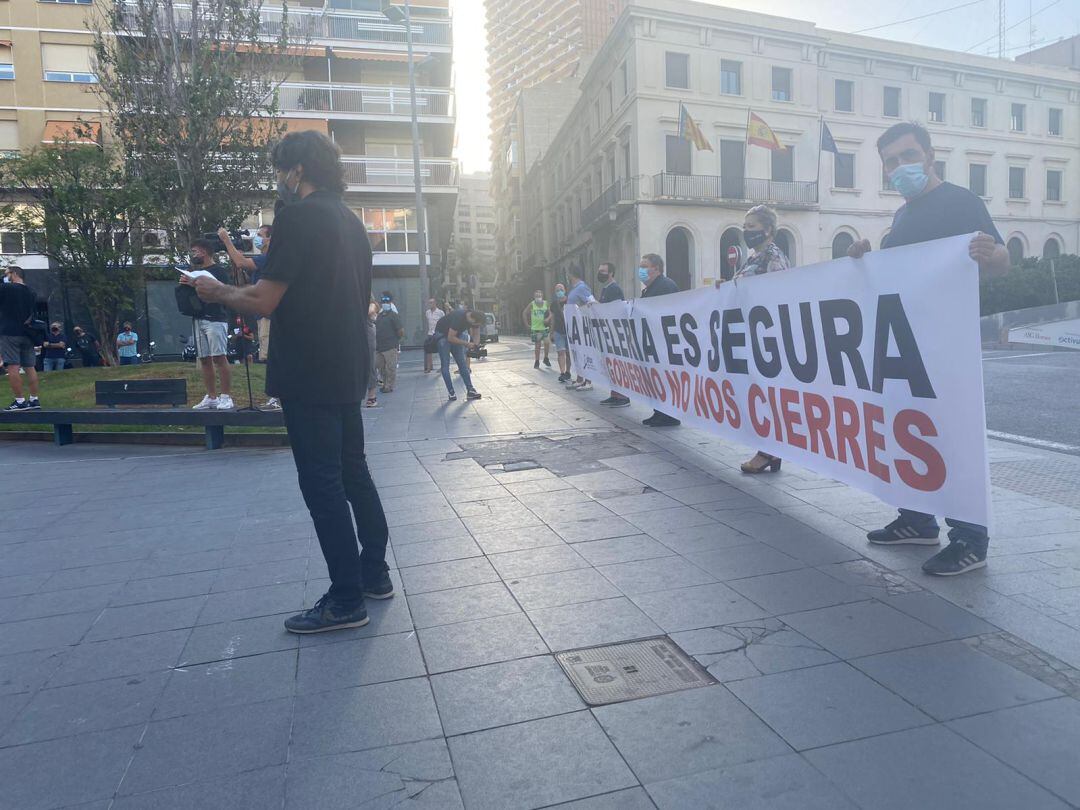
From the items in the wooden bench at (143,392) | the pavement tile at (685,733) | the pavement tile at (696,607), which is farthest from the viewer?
the wooden bench at (143,392)

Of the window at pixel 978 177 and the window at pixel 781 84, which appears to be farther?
the window at pixel 978 177

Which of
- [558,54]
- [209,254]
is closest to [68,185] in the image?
[209,254]

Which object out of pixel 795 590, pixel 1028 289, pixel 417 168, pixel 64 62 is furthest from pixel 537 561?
pixel 64 62

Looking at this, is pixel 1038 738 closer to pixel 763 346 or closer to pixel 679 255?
pixel 763 346

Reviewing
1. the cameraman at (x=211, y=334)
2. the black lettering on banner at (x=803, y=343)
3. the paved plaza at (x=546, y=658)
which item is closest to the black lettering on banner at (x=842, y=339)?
the black lettering on banner at (x=803, y=343)

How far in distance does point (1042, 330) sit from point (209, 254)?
8.33 m

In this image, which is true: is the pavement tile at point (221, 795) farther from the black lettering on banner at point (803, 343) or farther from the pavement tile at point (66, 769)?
the black lettering on banner at point (803, 343)

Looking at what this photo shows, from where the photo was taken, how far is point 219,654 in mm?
3121

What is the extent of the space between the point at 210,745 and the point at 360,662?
640 mm

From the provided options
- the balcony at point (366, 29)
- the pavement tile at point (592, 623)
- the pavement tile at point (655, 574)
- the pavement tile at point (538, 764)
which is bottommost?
the pavement tile at point (538, 764)

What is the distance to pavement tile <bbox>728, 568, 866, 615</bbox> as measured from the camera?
3.34m

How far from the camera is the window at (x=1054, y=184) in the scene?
44188 mm

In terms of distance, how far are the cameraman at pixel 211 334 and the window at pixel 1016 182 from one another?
4637cm

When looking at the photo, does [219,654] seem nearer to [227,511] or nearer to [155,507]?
[227,511]
